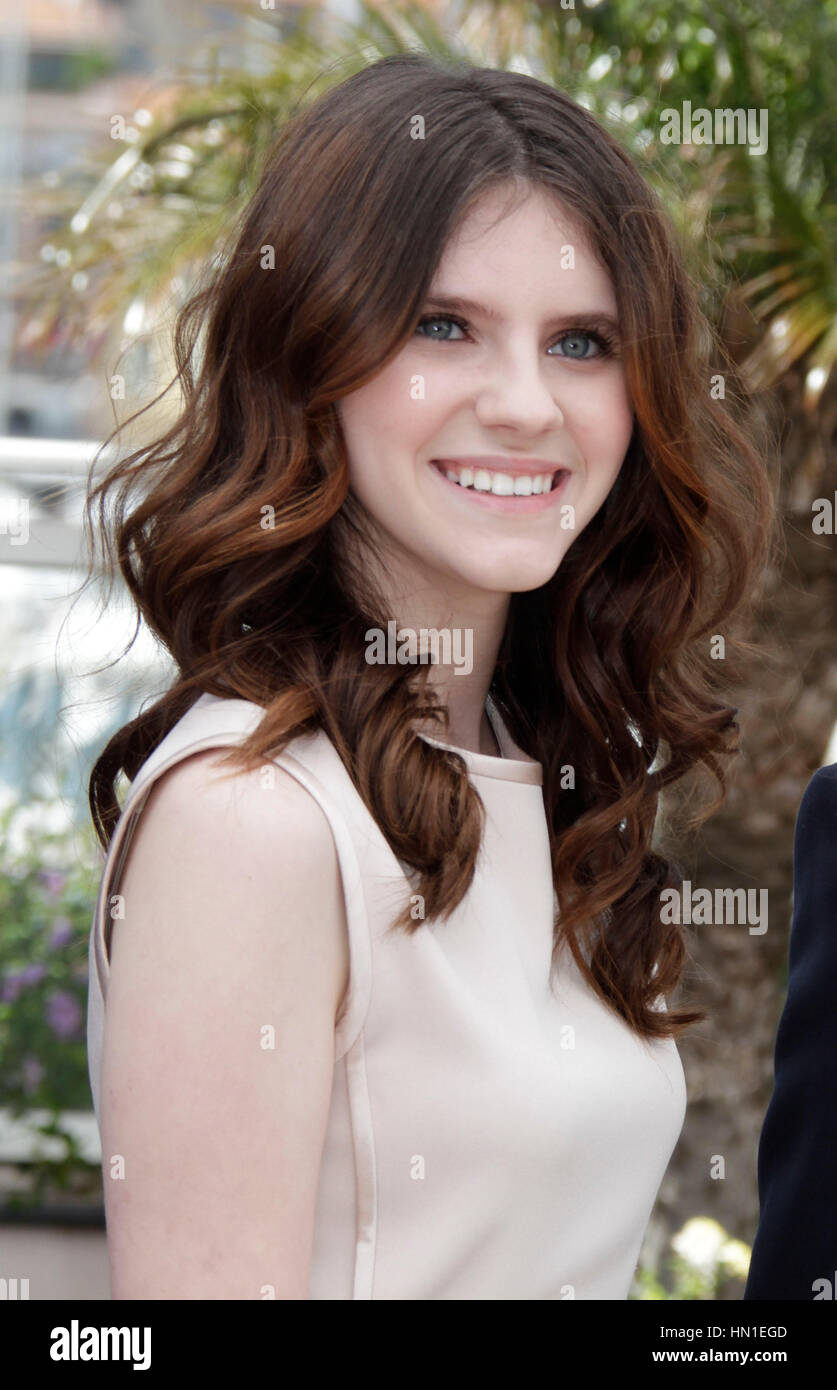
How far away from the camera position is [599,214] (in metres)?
1.46

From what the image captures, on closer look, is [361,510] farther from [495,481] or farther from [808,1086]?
[808,1086]

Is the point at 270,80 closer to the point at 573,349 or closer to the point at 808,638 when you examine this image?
the point at 808,638

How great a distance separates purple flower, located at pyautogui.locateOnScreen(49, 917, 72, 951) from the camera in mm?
3496

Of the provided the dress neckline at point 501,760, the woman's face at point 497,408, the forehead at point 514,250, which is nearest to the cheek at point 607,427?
the woman's face at point 497,408

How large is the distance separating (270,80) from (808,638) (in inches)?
69.2

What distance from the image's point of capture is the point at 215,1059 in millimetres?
1138

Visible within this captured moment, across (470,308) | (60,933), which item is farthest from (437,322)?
(60,933)

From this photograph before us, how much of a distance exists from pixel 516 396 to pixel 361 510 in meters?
0.19

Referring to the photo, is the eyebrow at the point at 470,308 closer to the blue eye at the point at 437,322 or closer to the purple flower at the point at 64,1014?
the blue eye at the point at 437,322

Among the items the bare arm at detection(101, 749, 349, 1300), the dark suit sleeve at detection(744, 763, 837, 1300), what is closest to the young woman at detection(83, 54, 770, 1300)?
the bare arm at detection(101, 749, 349, 1300)

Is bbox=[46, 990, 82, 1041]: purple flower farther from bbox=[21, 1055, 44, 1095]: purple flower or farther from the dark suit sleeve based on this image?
the dark suit sleeve

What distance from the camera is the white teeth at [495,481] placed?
142cm

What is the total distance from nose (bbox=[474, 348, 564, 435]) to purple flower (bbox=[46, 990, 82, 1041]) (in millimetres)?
2442
